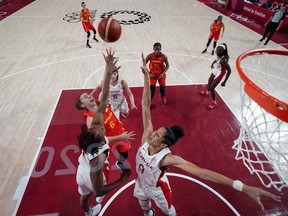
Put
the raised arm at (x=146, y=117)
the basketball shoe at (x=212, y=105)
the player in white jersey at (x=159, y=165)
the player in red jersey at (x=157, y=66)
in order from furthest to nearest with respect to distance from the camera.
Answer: the basketball shoe at (x=212, y=105)
the player in red jersey at (x=157, y=66)
the raised arm at (x=146, y=117)
the player in white jersey at (x=159, y=165)

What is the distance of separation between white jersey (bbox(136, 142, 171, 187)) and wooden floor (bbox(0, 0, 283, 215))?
232 centimetres

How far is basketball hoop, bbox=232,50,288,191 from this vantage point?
233 centimetres

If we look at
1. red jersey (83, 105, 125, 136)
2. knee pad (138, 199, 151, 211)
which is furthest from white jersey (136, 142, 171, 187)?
red jersey (83, 105, 125, 136)

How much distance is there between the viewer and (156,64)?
196 inches

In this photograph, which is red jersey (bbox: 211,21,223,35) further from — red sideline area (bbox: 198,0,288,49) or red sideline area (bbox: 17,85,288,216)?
red sideline area (bbox: 17,85,288,216)

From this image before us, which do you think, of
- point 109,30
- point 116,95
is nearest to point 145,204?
point 116,95

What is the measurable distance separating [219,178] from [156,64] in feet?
11.8

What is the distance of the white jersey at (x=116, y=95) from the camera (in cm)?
413

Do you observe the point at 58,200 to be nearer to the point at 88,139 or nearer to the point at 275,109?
the point at 88,139

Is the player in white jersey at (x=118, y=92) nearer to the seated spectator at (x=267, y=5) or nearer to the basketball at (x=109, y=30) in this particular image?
the basketball at (x=109, y=30)

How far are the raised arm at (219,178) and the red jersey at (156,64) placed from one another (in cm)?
323

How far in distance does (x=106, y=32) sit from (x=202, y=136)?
2.87 m

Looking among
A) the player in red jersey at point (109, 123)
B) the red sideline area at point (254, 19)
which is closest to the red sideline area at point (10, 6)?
the player in red jersey at point (109, 123)

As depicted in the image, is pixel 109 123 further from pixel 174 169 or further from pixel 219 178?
pixel 219 178
